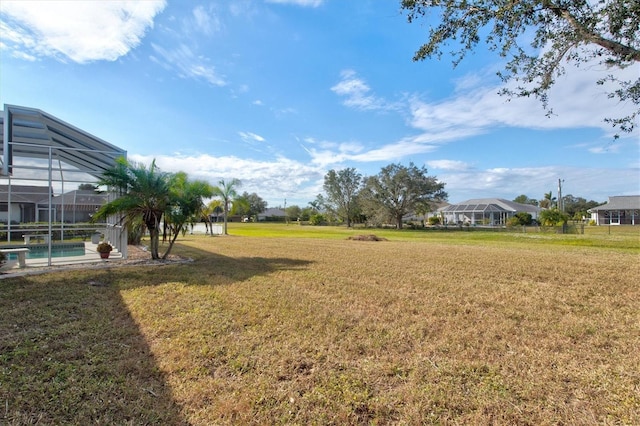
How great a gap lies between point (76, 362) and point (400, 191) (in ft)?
143

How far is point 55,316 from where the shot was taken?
180 inches

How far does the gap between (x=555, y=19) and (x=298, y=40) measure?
7946 millimetres

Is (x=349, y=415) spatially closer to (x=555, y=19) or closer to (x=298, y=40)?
(x=555, y=19)

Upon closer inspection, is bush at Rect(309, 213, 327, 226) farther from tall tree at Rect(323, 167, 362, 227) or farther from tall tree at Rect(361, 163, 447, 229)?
tall tree at Rect(361, 163, 447, 229)

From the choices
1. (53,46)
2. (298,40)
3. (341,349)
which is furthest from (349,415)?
(298,40)

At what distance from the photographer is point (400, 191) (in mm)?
44156

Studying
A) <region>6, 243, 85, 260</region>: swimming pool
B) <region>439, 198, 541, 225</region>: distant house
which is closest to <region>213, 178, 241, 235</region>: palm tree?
<region>6, 243, 85, 260</region>: swimming pool

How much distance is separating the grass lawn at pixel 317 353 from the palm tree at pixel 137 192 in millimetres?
2796

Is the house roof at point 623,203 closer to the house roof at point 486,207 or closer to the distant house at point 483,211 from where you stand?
the distant house at point 483,211

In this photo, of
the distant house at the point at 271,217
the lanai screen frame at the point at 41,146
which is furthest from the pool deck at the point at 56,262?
the distant house at the point at 271,217

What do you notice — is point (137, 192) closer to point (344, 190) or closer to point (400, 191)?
point (400, 191)

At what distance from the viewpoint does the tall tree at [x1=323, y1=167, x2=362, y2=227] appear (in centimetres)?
5409

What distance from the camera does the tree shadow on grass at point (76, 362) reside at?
245 cm

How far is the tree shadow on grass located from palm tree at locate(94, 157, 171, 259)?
3.15 metres
